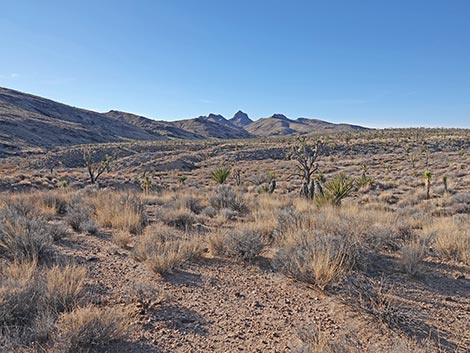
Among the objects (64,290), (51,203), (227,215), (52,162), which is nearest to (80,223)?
(51,203)

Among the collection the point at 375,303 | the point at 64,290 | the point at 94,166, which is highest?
the point at 375,303

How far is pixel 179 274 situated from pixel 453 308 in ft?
12.3

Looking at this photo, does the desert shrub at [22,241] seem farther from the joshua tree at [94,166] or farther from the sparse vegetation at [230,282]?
the joshua tree at [94,166]

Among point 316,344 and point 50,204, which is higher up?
A: point 316,344

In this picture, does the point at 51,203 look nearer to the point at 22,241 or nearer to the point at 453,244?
the point at 22,241

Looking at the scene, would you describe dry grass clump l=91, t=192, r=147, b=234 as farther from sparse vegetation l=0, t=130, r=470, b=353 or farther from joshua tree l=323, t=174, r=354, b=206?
joshua tree l=323, t=174, r=354, b=206

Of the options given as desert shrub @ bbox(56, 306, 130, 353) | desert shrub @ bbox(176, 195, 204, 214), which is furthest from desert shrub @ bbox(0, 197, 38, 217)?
desert shrub @ bbox(56, 306, 130, 353)

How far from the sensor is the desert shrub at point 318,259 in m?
4.79

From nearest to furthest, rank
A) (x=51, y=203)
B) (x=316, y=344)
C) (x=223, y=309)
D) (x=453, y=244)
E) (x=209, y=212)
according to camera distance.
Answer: (x=316, y=344) → (x=223, y=309) → (x=453, y=244) → (x=209, y=212) → (x=51, y=203)

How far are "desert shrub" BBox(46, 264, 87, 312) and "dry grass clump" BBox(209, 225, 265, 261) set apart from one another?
98.8 inches

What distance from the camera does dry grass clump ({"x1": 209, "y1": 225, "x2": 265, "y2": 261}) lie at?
6.08 metres

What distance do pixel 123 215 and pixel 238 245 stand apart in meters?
3.52

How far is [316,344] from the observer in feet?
10.3

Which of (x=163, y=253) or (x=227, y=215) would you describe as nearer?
(x=163, y=253)
